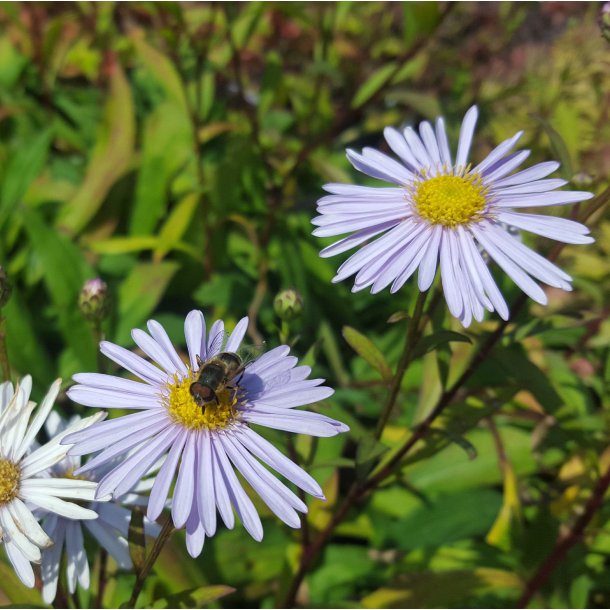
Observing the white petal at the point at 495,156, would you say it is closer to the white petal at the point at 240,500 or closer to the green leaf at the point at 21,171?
the white petal at the point at 240,500

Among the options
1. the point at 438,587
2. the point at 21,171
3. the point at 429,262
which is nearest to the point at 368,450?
the point at 429,262

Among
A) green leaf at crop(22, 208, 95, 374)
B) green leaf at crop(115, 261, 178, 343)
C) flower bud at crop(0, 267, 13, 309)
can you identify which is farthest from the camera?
green leaf at crop(115, 261, 178, 343)

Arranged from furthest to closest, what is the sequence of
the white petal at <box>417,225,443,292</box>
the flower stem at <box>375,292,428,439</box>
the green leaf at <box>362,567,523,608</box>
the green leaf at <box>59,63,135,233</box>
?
the green leaf at <box>59,63,135,233</box>, the green leaf at <box>362,567,523,608</box>, the flower stem at <box>375,292,428,439</box>, the white petal at <box>417,225,443,292</box>

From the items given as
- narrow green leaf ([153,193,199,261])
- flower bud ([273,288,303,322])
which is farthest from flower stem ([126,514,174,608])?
narrow green leaf ([153,193,199,261])

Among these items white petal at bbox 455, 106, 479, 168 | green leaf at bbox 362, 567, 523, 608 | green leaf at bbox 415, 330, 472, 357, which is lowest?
green leaf at bbox 362, 567, 523, 608

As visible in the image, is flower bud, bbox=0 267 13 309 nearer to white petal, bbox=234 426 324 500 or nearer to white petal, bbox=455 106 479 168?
white petal, bbox=234 426 324 500

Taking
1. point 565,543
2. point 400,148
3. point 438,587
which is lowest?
point 438,587

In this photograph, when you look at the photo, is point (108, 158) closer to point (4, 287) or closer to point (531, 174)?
point (4, 287)
